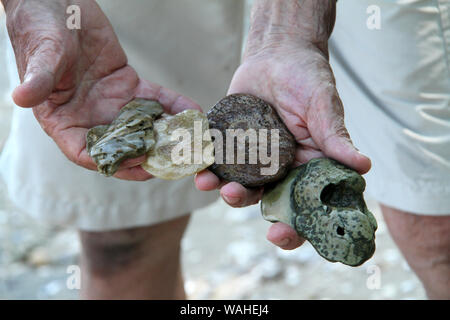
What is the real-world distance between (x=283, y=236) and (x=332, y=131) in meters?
0.34

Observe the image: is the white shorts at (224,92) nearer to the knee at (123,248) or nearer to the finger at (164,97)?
the knee at (123,248)

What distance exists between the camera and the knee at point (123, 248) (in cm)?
230

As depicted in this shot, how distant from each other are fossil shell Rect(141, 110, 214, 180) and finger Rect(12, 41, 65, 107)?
0.40 metres

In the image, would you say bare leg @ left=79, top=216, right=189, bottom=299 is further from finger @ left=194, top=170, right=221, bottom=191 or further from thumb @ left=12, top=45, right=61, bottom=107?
thumb @ left=12, top=45, right=61, bottom=107

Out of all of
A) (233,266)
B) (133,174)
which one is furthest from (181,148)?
(233,266)

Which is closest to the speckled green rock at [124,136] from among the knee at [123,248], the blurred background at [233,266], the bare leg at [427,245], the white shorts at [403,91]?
the knee at [123,248]

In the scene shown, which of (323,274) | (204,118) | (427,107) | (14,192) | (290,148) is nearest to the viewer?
(290,148)

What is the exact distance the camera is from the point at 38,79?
60.3 inches

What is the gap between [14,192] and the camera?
231 cm

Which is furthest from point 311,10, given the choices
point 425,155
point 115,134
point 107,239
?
point 107,239

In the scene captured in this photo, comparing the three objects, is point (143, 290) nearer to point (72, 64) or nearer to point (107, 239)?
point (107, 239)

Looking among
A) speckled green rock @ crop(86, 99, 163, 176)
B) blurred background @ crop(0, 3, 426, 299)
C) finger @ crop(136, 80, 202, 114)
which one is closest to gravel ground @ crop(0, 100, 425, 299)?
blurred background @ crop(0, 3, 426, 299)

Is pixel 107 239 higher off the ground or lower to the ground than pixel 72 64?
lower

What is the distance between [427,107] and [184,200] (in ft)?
3.59
